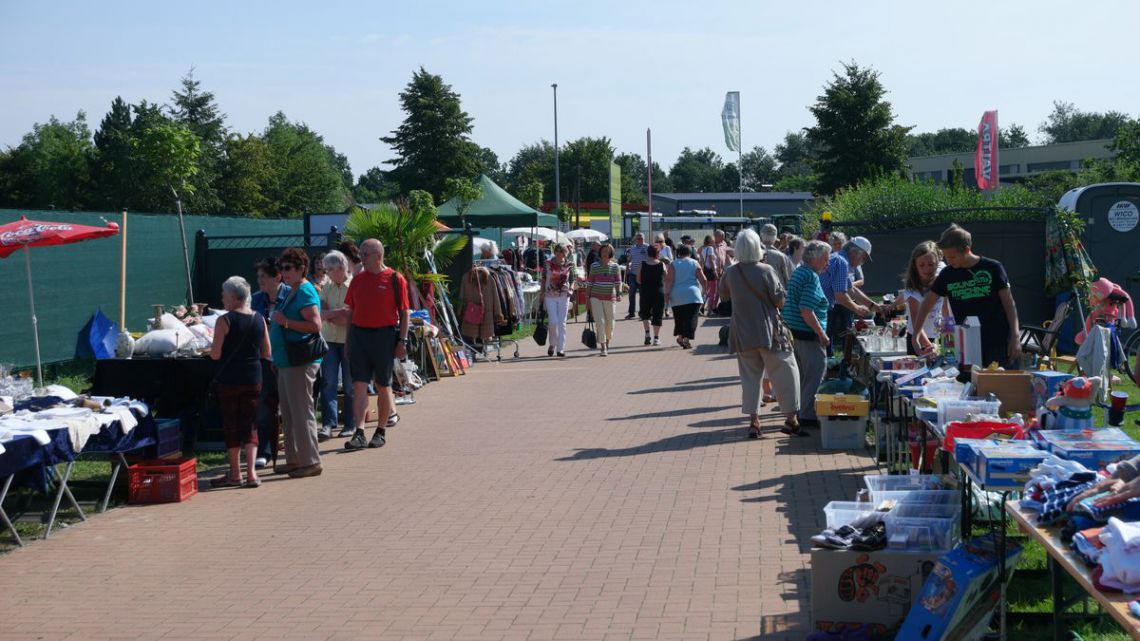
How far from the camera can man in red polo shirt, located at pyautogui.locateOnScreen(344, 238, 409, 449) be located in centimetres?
1088

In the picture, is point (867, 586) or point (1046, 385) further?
point (1046, 385)

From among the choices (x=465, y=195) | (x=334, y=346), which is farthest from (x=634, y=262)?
(x=334, y=346)

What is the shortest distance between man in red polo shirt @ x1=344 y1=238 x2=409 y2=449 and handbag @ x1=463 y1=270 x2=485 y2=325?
7056mm

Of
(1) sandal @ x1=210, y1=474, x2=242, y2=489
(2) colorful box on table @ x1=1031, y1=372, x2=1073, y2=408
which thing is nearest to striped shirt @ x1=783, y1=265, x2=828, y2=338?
(2) colorful box on table @ x1=1031, y1=372, x2=1073, y2=408

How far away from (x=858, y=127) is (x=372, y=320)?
49.4 metres

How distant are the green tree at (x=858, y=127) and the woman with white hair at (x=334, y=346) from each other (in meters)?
47.5

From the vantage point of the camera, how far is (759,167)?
164000 mm

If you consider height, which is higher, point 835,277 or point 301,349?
point 835,277

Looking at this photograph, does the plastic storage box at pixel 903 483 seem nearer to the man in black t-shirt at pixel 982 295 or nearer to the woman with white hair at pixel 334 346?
the man in black t-shirt at pixel 982 295

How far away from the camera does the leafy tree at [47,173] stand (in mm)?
65875

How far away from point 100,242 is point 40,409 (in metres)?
11.5

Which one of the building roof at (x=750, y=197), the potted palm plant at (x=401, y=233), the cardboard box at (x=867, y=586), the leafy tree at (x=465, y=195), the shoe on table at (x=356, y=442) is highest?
the building roof at (x=750, y=197)

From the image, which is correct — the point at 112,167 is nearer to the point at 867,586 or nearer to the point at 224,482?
the point at 224,482

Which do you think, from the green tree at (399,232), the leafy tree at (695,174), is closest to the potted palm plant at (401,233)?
the green tree at (399,232)
